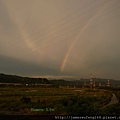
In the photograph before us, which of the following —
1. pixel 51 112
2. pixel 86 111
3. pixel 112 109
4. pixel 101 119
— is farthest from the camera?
pixel 51 112

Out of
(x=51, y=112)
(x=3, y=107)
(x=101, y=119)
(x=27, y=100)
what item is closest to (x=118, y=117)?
(x=101, y=119)

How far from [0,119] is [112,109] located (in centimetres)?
1323

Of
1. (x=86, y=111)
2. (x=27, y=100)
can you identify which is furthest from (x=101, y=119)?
(x=27, y=100)

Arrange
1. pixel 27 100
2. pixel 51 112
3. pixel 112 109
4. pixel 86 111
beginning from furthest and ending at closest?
pixel 27 100 < pixel 51 112 < pixel 112 109 < pixel 86 111

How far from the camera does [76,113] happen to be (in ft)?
69.9

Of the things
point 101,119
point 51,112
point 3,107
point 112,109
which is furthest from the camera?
point 3,107

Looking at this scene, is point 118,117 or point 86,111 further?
point 86,111

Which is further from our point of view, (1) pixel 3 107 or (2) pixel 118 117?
(1) pixel 3 107

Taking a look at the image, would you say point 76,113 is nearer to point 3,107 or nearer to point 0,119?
point 0,119

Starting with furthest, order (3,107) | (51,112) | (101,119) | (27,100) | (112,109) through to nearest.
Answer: (27,100) → (3,107) → (51,112) → (112,109) → (101,119)

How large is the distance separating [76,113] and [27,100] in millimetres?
22279

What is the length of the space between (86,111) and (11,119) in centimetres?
880

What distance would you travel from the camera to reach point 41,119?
22922mm

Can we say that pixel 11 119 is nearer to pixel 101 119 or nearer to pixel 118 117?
pixel 101 119
